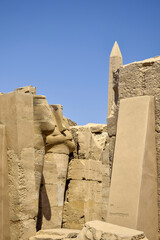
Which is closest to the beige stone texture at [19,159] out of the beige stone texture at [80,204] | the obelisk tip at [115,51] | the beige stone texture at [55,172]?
the beige stone texture at [55,172]

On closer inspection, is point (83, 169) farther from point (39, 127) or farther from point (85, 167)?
point (39, 127)

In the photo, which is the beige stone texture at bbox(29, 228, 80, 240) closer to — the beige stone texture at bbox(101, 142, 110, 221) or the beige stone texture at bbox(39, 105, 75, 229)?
the beige stone texture at bbox(39, 105, 75, 229)

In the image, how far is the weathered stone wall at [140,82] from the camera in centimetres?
437

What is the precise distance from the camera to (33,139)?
608 centimetres

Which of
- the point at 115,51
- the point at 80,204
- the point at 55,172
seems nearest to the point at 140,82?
the point at 55,172

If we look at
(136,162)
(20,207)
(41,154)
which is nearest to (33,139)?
(41,154)

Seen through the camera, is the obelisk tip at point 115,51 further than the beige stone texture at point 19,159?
Yes

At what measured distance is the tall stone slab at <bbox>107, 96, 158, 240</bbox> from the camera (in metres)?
4.17

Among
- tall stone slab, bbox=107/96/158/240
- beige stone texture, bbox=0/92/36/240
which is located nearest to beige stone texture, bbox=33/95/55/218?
beige stone texture, bbox=0/92/36/240

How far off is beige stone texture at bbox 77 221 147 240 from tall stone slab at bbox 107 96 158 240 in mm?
229

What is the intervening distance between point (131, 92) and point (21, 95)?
1.97m

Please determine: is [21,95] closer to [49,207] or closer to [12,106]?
[12,106]

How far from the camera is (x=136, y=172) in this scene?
13.9ft

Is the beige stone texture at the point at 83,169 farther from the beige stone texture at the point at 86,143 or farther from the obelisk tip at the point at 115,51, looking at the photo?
the obelisk tip at the point at 115,51
